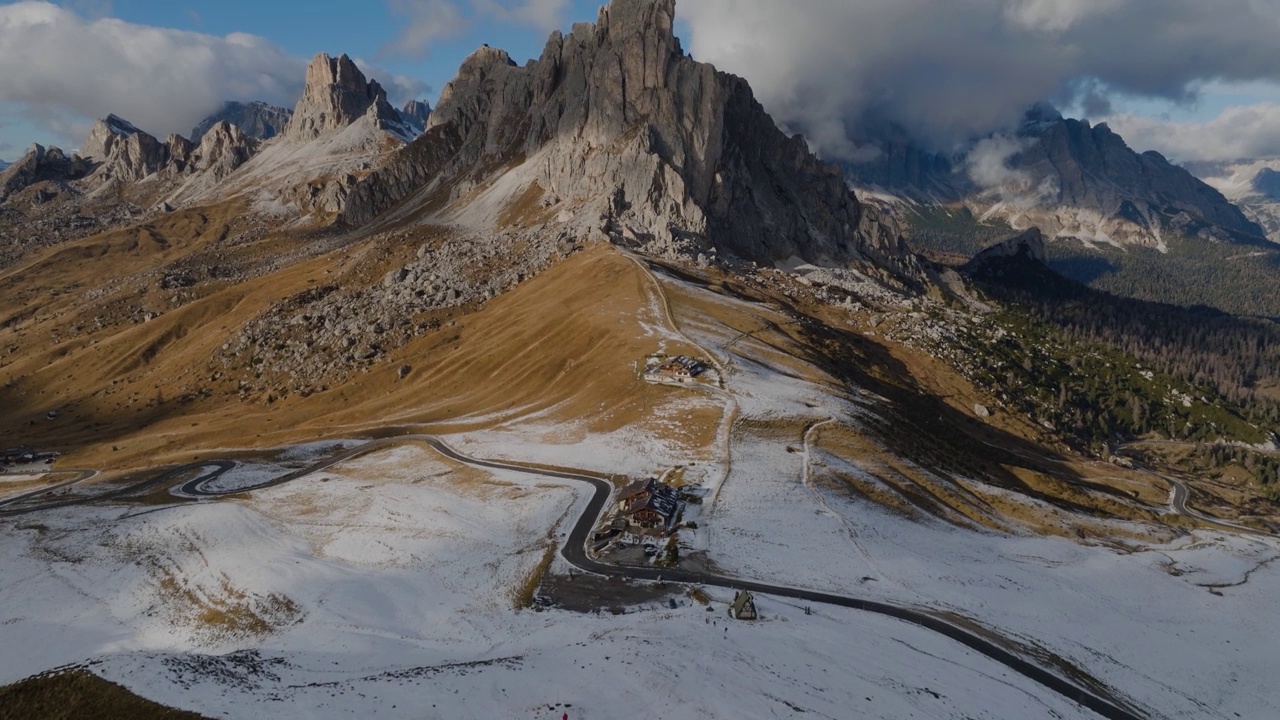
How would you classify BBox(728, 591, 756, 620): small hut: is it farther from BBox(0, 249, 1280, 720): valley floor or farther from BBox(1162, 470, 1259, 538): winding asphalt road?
BBox(1162, 470, 1259, 538): winding asphalt road

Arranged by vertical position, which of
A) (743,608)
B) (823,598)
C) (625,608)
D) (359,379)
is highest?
(359,379)

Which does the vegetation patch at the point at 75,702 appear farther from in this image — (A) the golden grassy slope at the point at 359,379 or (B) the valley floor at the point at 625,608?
(A) the golden grassy slope at the point at 359,379

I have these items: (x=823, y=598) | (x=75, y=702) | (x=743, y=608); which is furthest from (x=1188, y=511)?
(x=75, y=702)

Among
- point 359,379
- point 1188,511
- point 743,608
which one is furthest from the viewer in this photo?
point 359,379

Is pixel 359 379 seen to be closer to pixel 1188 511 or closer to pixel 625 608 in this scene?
pixel 625 608

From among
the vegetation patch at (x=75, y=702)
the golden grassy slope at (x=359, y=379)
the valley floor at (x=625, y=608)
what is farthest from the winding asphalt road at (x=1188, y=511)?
the vegetation patch at (x=75, y=702)

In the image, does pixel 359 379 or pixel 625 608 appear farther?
pixel 359 379

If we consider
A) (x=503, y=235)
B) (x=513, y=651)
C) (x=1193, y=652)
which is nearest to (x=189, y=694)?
(x=513, y=651)

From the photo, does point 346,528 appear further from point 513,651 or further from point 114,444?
point 114,444

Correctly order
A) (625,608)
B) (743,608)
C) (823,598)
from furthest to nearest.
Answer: (823,598) < (625,608) < (743,608)
